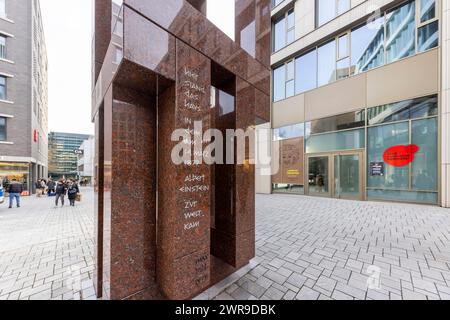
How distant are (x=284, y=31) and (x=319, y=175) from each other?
10992mm

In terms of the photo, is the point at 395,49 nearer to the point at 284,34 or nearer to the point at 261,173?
the point at 284,34

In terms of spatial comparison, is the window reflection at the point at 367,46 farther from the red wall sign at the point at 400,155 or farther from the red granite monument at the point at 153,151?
the red granite monument at the point at 153,151

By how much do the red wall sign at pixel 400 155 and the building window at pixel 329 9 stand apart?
8.65 meters

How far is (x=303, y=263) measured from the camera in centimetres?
392

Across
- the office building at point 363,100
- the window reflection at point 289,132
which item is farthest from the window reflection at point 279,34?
the window reflection at point 289,132

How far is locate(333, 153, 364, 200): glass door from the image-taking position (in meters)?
11.5

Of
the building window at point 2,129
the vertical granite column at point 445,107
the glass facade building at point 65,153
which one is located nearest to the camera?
the vertical granite column at point 445,107

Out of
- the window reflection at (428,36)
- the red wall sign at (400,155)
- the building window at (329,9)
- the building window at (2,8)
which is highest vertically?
the building window at (2,8)

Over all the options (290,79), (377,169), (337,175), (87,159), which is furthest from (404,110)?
(87,159)

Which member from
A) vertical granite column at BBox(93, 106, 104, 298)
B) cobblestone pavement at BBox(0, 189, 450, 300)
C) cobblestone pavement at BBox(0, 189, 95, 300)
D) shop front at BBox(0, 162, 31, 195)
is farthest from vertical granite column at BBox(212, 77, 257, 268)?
shop front at BBox(0, 162, 31, 195)

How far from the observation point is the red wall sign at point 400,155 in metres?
9.87

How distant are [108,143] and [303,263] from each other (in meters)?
3.89

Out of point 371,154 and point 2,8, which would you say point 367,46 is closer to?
point 371,154
